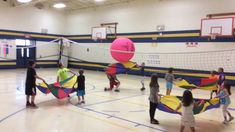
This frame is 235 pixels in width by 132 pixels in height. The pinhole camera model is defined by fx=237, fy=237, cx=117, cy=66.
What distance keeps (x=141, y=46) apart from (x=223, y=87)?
9905 millimetres

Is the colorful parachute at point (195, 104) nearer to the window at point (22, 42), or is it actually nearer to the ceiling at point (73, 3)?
the ceiling at point (73, 3)

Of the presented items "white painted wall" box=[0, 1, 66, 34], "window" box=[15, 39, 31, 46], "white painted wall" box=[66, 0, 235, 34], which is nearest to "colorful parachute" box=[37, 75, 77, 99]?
"white painted wall" box=[66, 0, 235, 34]

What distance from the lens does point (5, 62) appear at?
16656 millimetres

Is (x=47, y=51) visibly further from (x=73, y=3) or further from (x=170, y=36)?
(x=170, y=36)

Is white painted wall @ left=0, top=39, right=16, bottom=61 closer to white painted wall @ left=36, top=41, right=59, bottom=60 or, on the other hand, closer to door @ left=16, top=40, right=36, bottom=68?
door @ left=16, top=40, right=36, bottom=68

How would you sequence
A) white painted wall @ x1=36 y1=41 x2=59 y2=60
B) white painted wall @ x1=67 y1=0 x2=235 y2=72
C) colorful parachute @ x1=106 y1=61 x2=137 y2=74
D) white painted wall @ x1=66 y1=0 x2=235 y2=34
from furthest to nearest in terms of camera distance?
white painted wall @ x1=36 y1=41 x2=59 y2=60, white painted wall @ x1=66 y1=0 x2=235 y2=34, white painted wall @ x1=67 y1=0 x2=235 y2=72, colorful parachute @ x1=106 y1=61 x2=137 y2=74

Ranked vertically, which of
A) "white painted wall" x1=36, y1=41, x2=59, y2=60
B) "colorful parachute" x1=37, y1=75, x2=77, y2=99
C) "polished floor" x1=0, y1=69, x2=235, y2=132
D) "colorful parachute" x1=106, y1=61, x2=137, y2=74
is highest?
"white painted wall" x1=36, y1=41, x2=59, y2=60

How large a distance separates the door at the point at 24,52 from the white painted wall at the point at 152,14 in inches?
156

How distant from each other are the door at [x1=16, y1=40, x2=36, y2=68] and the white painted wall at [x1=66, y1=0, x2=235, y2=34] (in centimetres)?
397

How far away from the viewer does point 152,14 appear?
14.4 meters

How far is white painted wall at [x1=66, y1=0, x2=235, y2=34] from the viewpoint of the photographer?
12289 millimetres

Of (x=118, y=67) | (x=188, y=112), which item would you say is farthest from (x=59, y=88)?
(x=188, y=112)

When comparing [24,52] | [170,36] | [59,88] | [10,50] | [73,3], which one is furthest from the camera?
[73,3]

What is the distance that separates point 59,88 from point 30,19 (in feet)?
41.9
